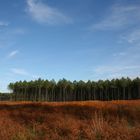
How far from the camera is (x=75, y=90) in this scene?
5069 inches

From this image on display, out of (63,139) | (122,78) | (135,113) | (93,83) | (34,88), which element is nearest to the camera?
(63,139)

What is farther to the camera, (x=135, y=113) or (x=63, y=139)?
(x=135, y=113)

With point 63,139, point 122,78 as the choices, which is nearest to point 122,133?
point 63,139

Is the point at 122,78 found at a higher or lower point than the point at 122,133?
higher

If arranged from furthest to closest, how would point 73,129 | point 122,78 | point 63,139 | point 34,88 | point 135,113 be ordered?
point 34,88, point 122,78, point 135,113, point 73,129, point 63,139

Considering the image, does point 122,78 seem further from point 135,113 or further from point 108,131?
point 108,131

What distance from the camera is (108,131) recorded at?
8883 mm

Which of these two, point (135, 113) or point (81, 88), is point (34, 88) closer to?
point (81, 88)

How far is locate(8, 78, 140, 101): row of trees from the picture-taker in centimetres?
11529

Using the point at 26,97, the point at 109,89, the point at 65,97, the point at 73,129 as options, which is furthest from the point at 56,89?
the point at 73,129

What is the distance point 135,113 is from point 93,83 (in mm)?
105586

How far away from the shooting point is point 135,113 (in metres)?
18.3

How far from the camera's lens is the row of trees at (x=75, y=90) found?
378 feet

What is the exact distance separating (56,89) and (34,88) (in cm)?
1000
